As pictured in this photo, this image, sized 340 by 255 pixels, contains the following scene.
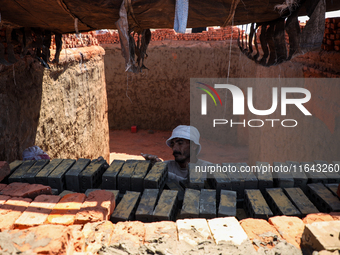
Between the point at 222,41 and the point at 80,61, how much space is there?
242 inches

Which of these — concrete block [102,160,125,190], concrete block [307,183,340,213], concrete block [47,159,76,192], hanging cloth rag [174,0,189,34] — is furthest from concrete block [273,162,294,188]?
concrete block [47,159,76,192]

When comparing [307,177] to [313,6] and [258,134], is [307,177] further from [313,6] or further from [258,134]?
[258,134]

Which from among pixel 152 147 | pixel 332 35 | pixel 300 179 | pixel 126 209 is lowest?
pixel 152 147

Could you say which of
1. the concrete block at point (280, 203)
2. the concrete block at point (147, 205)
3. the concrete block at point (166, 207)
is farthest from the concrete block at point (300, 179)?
the concrete block at point (147, 205)

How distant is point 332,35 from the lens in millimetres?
3682

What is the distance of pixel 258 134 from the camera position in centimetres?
721

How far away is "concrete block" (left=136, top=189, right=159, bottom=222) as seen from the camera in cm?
237

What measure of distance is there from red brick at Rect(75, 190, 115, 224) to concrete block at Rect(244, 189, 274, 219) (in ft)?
4.02

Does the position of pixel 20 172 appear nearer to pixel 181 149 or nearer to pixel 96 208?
pixel 96 208

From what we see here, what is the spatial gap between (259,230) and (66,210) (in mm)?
1508

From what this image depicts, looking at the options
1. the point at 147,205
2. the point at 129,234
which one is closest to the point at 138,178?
the point at 147,205

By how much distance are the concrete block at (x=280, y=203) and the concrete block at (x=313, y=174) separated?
45cm

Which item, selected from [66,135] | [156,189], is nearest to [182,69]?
[66,135]

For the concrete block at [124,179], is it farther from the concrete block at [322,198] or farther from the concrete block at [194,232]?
the concrete block at [322,198]
